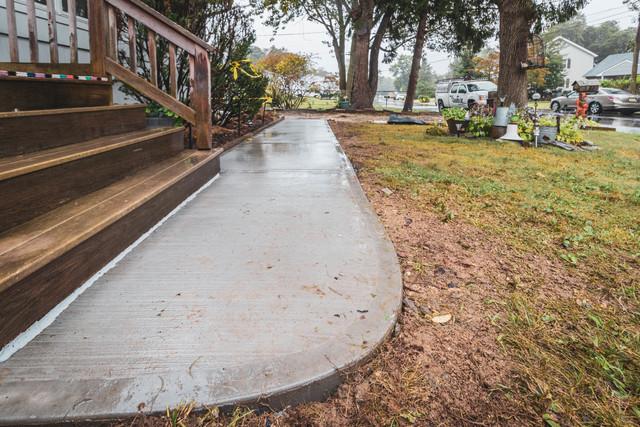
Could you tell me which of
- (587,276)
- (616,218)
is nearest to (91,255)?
(587,276)

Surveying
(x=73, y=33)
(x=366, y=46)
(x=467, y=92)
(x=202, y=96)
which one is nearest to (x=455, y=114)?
(x=202, y=96)

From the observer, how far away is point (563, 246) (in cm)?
267

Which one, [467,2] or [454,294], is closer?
[454,294]

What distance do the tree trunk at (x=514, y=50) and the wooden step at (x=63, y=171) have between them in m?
9.05

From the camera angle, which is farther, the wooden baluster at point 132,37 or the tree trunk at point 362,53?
the tree trunk at point 362,53

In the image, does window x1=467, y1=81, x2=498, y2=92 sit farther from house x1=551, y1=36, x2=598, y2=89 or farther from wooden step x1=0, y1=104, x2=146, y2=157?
house x1=551, y1=36, x2=598, y2=89

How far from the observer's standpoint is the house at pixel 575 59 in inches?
2318

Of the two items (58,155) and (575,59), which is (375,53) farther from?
(575,59)

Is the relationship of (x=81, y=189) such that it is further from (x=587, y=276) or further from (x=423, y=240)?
(x=587, y=276)

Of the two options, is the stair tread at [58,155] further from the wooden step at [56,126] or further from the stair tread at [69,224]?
the stair tread at [69,224]

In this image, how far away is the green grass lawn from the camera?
54.1 inches

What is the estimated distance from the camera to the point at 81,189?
2.38m

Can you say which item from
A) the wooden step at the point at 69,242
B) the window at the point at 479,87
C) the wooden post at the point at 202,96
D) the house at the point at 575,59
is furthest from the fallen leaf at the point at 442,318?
the house at the point at 575,59

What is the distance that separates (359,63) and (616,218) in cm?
1797
